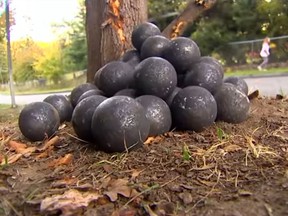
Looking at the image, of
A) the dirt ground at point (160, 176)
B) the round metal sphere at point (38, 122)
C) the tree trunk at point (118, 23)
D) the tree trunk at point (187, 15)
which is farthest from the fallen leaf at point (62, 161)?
the tree trunk at point (187, 15)

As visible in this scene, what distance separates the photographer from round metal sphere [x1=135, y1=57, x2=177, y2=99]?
10.6 feet

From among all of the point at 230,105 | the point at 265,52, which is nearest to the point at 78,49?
the point at 265,52

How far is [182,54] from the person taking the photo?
350 centimetres

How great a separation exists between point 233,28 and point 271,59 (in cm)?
414

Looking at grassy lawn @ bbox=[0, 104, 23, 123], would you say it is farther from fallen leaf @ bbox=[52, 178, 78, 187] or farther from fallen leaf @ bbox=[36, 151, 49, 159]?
fallen leaf @ bbox=[52, 178, 78, 187]

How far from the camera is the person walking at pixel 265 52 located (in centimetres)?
1889

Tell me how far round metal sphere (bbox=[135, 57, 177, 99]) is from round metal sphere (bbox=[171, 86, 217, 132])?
14 cm

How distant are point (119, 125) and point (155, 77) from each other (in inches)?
26.0

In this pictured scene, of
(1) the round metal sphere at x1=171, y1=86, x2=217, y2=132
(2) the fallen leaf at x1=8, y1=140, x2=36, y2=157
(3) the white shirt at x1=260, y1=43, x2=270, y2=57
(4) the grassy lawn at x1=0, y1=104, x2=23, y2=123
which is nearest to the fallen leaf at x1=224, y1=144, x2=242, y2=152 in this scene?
(1) the round metal sphere at x1=171, y1=86, x2=217, y2=132

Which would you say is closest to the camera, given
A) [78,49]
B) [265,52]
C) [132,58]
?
[132,58]

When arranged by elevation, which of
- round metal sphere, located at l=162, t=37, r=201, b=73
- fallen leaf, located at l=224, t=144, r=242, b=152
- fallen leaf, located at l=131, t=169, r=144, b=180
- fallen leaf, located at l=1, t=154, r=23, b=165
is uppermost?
round metal sphere, located at l=162, t=37, r=201, b=73

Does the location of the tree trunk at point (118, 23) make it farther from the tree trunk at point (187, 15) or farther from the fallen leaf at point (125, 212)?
the fallen leaf at point (125, 212)

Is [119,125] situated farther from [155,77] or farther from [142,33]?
[142,33]

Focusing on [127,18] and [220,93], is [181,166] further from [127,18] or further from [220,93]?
[127,18]
